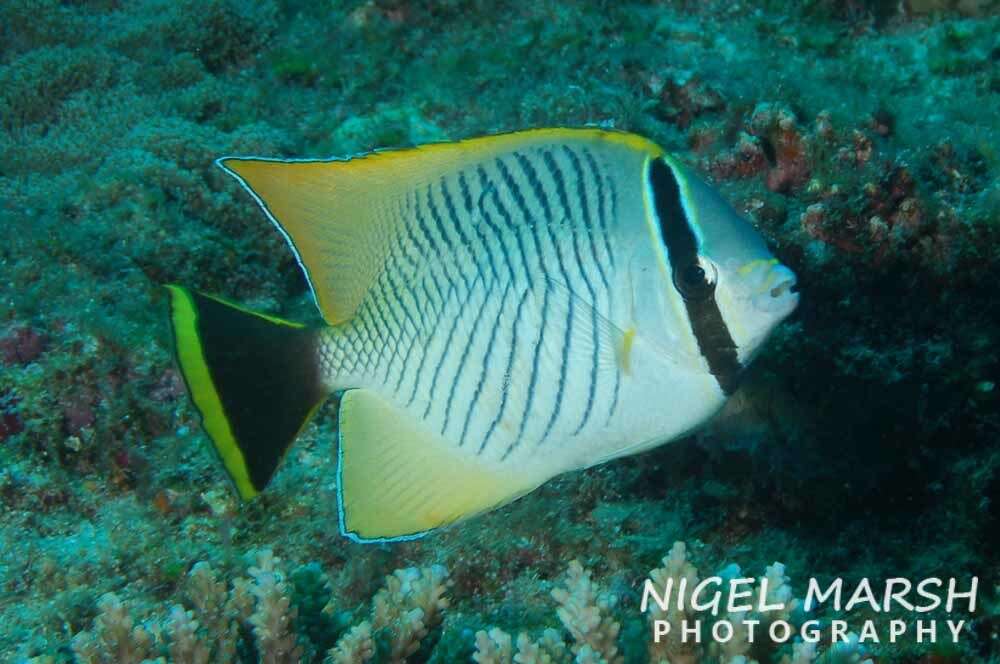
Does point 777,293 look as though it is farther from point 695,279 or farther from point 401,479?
point 401,479

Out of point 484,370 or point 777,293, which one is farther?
point 484,370

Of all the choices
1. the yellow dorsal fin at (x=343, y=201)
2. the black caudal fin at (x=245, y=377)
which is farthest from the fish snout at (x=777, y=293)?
the black caudal fin at (x=245, y=377)

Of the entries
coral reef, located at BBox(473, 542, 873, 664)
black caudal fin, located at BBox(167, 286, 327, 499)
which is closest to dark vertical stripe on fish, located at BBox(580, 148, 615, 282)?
black caudal fin, located at BBox(167, 286, 327, 499)

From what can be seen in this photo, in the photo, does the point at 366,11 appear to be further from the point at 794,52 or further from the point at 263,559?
the point at 263,559

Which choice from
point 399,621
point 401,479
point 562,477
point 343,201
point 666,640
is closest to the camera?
point 401,479

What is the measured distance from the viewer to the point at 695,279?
1.58 metres

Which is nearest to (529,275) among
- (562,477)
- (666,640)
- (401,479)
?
(401,479)

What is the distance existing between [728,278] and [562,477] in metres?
1.54

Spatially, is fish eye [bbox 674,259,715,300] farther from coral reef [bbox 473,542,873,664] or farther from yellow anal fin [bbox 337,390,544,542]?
coral reef [bbox 473,542,873,664]

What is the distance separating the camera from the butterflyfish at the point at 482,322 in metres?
1.60

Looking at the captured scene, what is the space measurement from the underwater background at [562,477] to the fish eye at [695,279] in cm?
98

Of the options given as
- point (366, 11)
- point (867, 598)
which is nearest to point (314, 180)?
point (867, 598)

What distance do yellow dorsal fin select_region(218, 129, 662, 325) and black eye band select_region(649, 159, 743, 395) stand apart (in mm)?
430

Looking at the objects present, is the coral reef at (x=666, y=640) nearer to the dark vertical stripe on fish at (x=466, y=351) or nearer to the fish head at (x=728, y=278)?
the dark vertical stripe on fish at (x=466, y=351)
